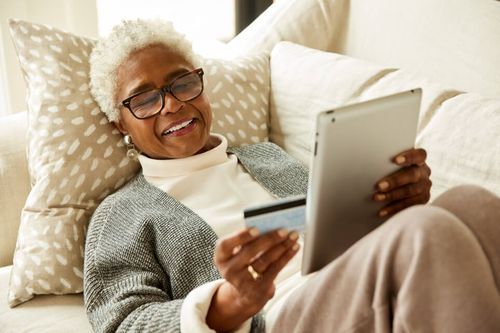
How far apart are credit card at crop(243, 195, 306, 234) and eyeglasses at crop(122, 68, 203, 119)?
0.60 metres

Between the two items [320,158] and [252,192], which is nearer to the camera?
[320,158]

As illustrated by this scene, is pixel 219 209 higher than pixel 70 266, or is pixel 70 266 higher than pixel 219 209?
pixel 219 209

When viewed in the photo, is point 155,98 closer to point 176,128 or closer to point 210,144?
point 176,128

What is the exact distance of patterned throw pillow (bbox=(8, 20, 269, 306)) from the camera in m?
1.30

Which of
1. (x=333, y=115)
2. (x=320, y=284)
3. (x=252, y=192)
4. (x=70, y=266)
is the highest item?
(x=333, y=115)

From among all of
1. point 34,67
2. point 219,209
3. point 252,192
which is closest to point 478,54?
point 252,192

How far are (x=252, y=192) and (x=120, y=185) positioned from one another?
35 cm

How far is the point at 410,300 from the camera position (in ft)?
2.59

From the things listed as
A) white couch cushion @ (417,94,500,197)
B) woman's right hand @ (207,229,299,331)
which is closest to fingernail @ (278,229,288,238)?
woman's right hand @ (207,229,299,331)

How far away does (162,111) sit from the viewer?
1.36m

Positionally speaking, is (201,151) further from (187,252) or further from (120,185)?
(187,252)

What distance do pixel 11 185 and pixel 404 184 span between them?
3.25 feet

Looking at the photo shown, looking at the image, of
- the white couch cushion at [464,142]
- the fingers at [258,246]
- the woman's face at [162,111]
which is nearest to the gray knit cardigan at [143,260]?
the woman's face at [162,111]

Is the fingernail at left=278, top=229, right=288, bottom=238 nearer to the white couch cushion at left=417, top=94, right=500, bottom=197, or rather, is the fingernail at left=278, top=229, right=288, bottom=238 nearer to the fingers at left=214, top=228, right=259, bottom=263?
the fingers at left=214, top=228, right=259, bottom=263
